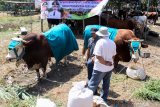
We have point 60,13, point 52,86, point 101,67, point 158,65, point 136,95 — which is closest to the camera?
point 101,67

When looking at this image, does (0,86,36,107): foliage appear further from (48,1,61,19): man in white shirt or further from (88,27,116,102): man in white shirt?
(48,1,61,19): man in white shirt

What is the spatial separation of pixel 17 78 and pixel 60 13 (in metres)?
6.14

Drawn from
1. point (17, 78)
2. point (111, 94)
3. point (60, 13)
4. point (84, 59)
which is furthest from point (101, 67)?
point (60, 13)

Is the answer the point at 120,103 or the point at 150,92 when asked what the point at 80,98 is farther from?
the point at 150,92

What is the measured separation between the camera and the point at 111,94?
7.66 metres

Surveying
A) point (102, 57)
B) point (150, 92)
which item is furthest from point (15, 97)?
point (150, 92)

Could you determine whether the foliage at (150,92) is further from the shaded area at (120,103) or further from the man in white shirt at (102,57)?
the man in white shirt at (102,57)

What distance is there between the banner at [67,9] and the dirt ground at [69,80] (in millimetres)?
3188

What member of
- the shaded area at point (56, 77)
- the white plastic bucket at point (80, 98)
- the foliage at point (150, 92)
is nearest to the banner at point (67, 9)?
the shaded area at point (56, 77)

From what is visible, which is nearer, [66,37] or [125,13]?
[66,37]

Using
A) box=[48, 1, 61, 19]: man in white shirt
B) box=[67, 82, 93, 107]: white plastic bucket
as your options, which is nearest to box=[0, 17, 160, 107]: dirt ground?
box=[67, 82, 93, 107]: white plastic bucket

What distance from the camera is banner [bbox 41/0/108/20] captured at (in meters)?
14.1

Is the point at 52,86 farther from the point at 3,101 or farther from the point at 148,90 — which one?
the point at 148,90

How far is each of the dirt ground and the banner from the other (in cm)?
319
